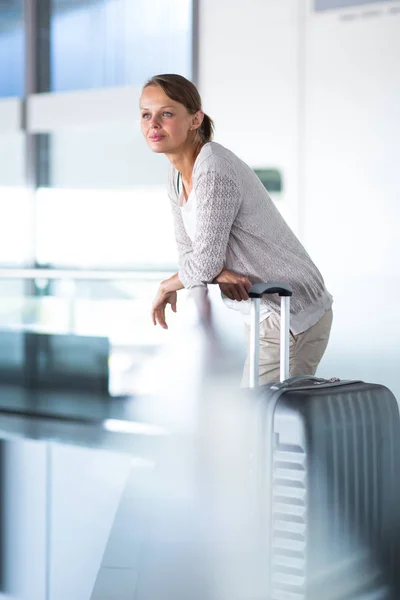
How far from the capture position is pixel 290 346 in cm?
216

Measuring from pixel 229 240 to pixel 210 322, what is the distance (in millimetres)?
2047

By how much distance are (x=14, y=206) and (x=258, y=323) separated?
3.02m

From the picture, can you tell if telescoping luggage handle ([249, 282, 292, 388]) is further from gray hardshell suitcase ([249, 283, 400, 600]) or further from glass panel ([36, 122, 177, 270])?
glass panel ([36, 122, 177, 270])

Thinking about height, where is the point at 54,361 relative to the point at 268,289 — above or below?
below

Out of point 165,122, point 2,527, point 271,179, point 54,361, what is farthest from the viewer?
point 54,361

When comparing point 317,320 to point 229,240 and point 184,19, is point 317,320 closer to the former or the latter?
point 229,240

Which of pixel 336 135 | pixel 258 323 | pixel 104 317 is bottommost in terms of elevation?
pixel 104 317

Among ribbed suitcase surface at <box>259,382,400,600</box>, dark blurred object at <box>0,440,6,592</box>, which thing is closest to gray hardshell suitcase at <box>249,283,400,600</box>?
ribbed suitcase surface at <box>259,382,400,600</box>

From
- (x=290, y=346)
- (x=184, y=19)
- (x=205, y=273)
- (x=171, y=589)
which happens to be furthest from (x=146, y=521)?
(x=184, y=19)

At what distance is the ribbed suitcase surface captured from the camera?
6.25ft

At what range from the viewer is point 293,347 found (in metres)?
2.16

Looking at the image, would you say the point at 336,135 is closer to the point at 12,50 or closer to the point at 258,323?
the point at 12,50

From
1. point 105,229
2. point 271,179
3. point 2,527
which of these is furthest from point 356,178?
point 2,527

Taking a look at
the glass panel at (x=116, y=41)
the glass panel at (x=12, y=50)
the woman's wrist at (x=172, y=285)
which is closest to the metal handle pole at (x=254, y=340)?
the woman's wrist at (x=172, y=285)
